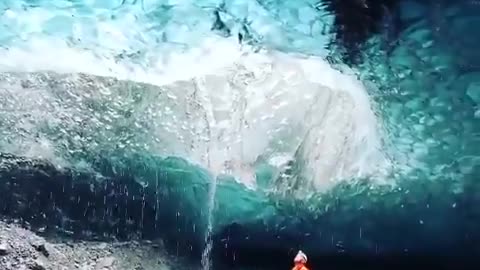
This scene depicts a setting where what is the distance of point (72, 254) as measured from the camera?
2.70 metres

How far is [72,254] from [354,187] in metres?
1.04

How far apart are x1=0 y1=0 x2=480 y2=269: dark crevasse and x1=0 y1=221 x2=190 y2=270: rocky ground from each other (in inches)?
1.8

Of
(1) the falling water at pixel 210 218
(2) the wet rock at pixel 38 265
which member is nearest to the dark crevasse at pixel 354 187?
(1) the falling water at pixel 210 218

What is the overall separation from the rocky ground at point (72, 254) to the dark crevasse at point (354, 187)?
0.05 metres

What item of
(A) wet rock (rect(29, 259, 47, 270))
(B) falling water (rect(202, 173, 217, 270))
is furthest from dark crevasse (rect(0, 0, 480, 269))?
(A) wet rock (rect(29, 259, 47, 270))

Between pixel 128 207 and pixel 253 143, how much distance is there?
1.71 feet

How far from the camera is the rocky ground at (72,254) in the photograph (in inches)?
101

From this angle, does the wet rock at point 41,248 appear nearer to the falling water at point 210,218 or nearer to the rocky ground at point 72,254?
the rocky ground at point 72,254

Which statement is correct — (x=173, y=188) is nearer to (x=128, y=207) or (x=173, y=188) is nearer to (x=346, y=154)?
(x=128, y=207)

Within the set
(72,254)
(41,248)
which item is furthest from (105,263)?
(41,248)

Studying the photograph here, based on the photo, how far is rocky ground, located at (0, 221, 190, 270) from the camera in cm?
257

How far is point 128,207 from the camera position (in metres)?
2.82

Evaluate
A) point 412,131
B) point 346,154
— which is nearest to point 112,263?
point 346,154

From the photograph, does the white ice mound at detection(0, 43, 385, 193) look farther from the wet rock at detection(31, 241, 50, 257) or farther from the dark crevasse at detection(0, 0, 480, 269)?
the wet rock at detection(31, 241, 50, 257)
